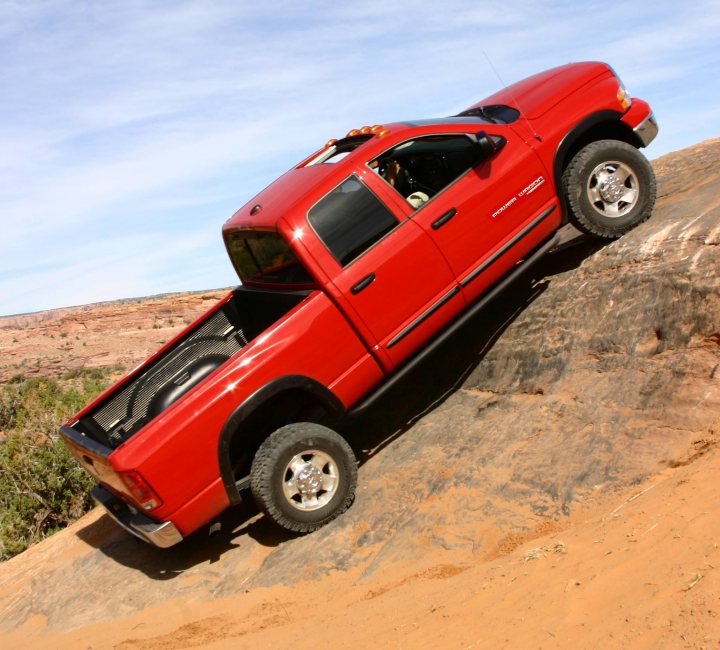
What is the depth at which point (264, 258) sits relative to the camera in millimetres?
5953

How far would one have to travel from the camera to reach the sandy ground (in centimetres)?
282

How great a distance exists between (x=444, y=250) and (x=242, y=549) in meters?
2.62

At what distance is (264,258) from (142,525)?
2.23m

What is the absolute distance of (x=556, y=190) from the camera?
5.91m

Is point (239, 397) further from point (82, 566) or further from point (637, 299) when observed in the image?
point (637, 299)

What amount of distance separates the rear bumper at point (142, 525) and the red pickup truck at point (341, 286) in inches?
0.6

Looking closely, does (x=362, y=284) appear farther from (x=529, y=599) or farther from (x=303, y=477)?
(x=529, y=599)

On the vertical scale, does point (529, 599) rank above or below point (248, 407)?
below

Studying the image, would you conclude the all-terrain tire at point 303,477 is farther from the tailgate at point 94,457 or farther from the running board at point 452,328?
the tailgate at point 94,457

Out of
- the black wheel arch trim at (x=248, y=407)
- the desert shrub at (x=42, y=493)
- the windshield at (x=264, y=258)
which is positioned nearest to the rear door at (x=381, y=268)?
the windshield at (x=264, y=258)

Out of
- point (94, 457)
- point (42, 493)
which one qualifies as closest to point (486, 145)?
point (94, 457)

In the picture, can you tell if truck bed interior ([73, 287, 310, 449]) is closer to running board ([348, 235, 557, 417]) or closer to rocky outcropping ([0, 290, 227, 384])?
running board ([348, 235, 557, 417])

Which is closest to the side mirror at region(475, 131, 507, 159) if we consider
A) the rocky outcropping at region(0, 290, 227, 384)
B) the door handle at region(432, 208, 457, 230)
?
the door handle at region(432, 208, 457, 230)

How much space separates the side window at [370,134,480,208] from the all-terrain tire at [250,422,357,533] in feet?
6.34
